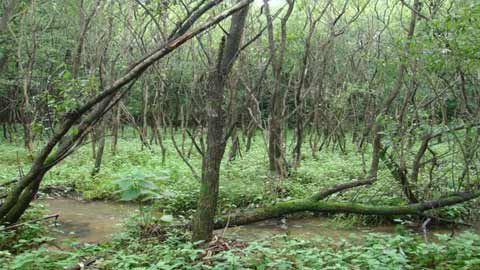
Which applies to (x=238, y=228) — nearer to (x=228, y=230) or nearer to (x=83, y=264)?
(x=228, y=230)

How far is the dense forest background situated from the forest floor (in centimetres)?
7

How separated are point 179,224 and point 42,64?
1346cm

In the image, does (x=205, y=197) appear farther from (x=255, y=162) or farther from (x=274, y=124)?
(x=255, y=162)

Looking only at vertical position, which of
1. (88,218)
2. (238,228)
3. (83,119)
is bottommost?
(88,218)

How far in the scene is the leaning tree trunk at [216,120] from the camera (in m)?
5.13

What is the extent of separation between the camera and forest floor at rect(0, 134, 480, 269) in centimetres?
471

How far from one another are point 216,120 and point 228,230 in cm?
257

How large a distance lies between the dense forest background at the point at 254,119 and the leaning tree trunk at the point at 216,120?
Result: 0.04 ft

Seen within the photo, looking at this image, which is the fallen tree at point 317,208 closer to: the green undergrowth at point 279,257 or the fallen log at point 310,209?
the fallen log at point 310,209

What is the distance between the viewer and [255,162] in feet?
43.4

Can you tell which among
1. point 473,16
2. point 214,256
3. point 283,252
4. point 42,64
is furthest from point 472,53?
point 42,64

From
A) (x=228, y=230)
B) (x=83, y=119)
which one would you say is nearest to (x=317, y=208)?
(x=228, y=230)

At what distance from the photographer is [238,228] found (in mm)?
7594

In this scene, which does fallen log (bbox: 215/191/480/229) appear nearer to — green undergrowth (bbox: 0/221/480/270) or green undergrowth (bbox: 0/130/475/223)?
green undergrowth (bbox: 0/221/480/270)
